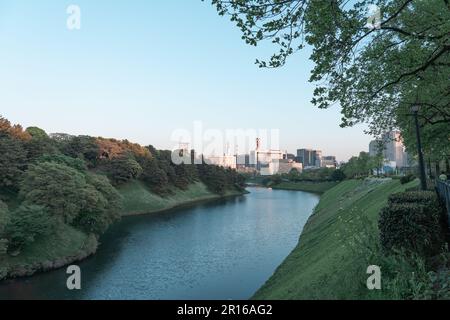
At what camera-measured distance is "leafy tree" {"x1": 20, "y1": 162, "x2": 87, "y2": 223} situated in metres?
46.6

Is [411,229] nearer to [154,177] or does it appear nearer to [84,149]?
[84,149]

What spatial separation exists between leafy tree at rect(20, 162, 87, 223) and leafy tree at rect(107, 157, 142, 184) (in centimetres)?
4601

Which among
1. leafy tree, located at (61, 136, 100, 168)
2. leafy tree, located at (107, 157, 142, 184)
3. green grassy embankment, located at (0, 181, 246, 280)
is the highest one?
leafy tree, located at (61, 136, 100, 168)

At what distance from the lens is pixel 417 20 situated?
14945 millimetres

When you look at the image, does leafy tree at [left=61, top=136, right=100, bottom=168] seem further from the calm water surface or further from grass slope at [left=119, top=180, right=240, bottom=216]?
the calm water surface

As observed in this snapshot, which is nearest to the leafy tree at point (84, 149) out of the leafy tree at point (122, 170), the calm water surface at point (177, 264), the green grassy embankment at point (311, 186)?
the leafy tree at point (122, 170)

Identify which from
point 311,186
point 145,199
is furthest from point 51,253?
point 311,186

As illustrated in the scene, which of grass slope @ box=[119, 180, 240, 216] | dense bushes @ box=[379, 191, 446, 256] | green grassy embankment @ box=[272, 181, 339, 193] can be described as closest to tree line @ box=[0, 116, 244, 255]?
grass slope @ box=[119, 180, 240, 216]

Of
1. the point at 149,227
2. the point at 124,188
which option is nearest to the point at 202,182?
the point at 124,188

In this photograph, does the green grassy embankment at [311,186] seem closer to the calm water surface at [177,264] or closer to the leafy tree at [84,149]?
the leafy tree at [84,149]

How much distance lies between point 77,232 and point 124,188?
167 feet

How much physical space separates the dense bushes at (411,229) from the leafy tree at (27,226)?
3668cm

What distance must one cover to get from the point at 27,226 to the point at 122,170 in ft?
199

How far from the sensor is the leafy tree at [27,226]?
38062 millimetres
